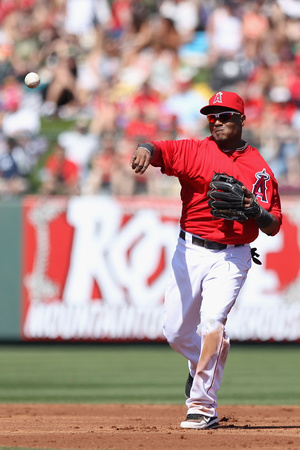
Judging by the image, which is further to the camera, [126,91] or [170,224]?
[126,91]

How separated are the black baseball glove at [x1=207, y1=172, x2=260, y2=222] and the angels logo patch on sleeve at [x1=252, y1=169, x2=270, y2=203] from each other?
29cm

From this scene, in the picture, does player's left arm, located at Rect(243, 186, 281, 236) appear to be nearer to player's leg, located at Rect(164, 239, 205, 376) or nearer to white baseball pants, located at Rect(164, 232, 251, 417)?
white baseball pants, located at Rect(164, 232, 251, 417)

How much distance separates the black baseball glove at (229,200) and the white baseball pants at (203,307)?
0.37m

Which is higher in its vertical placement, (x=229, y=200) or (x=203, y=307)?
(x=229, y=200)

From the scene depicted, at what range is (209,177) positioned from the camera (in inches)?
242

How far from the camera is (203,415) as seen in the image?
6027mm

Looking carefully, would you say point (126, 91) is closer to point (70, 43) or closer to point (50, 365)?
point (70, 43)

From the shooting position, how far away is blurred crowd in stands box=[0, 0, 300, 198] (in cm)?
1277

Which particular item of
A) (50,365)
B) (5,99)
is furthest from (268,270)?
(5,99)

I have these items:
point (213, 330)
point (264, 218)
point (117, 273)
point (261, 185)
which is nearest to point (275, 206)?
point (261, 185)

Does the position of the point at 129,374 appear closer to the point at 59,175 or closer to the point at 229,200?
the point at 59,175

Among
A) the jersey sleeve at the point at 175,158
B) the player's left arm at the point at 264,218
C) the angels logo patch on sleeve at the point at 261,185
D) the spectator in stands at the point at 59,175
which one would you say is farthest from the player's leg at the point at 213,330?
the spectator in stands at the point at 59,175

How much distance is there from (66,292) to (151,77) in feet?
14.1

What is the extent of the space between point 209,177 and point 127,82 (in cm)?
955
